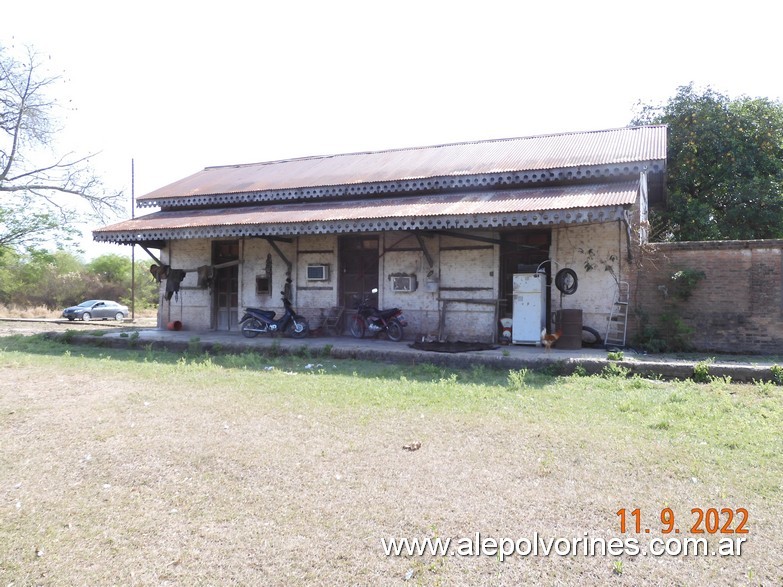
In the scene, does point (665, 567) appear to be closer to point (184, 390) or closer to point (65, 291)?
point (184, 390)

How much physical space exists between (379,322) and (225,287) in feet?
17.7

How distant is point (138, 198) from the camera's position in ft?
51.9

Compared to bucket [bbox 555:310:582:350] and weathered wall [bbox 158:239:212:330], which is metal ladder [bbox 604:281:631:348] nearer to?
bucket [bbox 555:310:582:350]

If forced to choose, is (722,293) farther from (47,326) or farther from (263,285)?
(47,326)

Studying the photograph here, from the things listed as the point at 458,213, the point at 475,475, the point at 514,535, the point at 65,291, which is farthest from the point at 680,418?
the point at 65,291

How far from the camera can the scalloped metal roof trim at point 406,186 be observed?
10.7 meters

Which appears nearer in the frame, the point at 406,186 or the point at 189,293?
the point at 406,186

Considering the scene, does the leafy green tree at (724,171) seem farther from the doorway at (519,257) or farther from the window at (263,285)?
the window at (263,285)

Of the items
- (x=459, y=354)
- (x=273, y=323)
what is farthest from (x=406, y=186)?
(x=459, y=354)

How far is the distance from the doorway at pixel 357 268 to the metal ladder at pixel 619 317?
209 inches

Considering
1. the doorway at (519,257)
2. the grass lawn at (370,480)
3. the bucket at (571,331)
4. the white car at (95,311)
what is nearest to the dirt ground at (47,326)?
the white car at (95,311)

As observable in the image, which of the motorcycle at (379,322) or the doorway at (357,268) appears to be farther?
the doorway at (357,268)

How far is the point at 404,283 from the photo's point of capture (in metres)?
12.1

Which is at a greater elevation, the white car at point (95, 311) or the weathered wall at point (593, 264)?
the weathered wall at point (593, 264)
